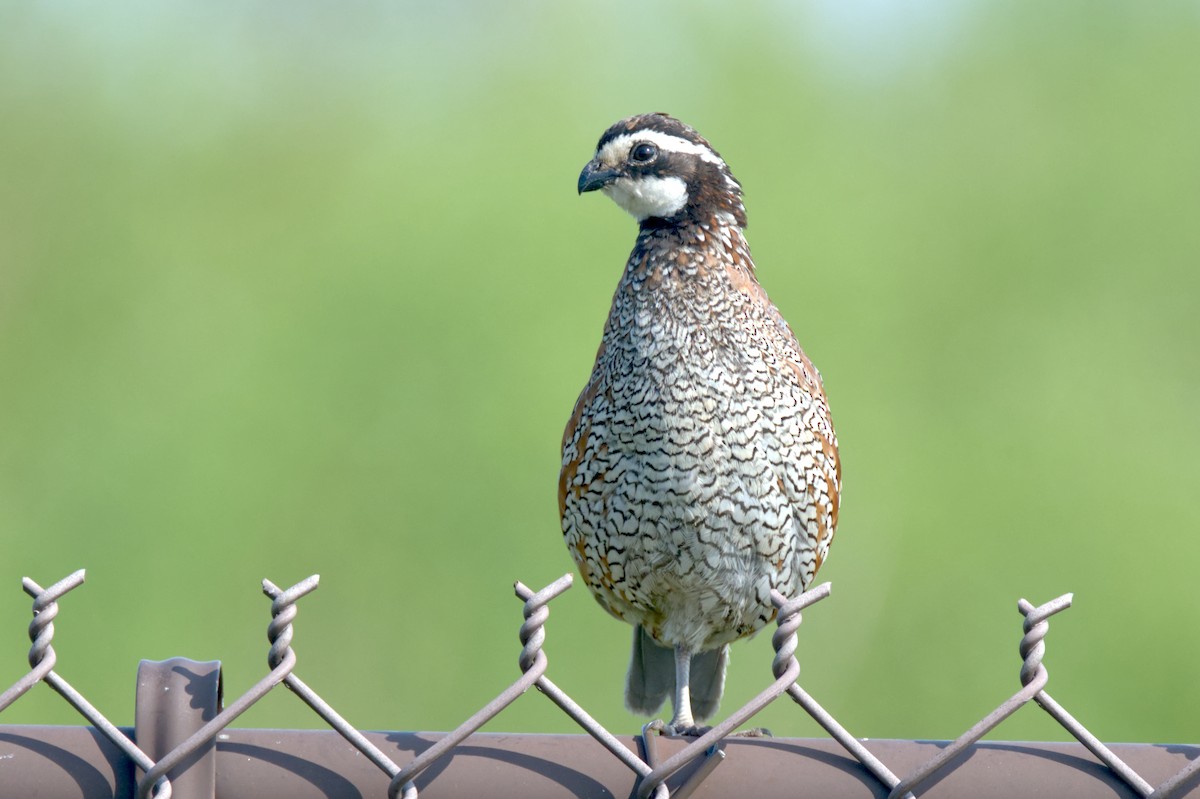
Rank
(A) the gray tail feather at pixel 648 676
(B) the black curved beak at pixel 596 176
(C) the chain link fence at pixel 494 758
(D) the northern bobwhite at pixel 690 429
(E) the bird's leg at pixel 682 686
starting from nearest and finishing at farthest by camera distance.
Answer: (C) the chain link fence at pixel 494 758, (D) the northern bobwhite at pixel 690 429, (B) the black curved beak at pixel 596 176, (E) the bird's leg at pixel 682 686, (A) the gray tail feather at pixel 648 676

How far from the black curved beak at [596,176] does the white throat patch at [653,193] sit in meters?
0.02

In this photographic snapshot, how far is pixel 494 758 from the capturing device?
7.05 feet

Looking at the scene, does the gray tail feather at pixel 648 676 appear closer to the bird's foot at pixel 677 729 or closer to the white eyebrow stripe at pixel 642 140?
the bird's foot at pixel 677 729

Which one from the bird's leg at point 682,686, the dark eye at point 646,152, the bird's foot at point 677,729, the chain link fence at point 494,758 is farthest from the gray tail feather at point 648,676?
the chain link fence at point 494,758

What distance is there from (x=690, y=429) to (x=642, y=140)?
32.4 inches

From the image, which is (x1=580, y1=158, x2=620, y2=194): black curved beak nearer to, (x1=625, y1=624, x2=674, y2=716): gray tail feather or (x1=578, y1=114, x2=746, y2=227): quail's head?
(x1=578, y1=114, x2=746, y2=227): quail's head

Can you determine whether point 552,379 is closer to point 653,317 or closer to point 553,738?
point 653,317

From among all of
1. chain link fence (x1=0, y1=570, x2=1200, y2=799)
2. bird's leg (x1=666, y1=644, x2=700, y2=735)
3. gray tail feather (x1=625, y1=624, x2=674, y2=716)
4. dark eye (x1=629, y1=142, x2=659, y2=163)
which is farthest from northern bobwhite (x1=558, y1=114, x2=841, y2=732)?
chain link fence (x1=0, y1=570, x2=1200, y2=799)

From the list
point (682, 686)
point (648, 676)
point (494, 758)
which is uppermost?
point (648, 676)

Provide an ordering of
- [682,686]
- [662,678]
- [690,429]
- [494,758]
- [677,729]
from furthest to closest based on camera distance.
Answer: [662,678], [682,686], [677,729], [690,429], [494,758]

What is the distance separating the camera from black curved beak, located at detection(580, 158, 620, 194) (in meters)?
4.23

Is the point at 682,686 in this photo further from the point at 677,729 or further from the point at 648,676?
the point at 677,729

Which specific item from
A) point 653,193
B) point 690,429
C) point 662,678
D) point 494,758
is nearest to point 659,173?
point 653,193

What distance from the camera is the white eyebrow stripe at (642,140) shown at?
4.23 metres
